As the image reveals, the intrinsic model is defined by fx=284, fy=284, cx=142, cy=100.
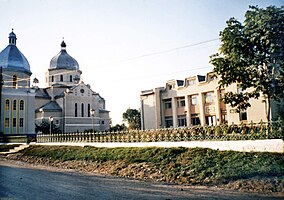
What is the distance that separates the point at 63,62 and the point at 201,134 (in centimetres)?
3997

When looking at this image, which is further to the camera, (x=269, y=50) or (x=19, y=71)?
(x=19, y=71)

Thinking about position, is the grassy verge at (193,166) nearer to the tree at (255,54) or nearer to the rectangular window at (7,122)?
the tree at (255,54)

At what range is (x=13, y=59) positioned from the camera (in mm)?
41219

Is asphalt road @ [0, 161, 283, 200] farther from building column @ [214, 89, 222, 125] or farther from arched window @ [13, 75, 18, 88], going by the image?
arched window @ [13, 75, 18, 88]

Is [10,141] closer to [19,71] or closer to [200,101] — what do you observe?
[19,71]

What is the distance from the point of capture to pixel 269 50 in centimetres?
1048

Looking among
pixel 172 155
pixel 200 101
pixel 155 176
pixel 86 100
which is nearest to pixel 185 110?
pixel 200 101

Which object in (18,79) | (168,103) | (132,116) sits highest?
(18,79)

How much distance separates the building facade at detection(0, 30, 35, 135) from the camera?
40.0 m

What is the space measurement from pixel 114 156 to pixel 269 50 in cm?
884

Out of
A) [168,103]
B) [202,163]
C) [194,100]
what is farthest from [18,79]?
[202,163]

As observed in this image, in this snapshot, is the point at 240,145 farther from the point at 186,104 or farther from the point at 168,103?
the point at 168,103

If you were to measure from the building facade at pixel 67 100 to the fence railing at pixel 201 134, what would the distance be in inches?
962

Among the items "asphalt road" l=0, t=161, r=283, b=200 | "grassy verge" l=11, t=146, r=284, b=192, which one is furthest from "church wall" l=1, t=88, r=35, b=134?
"asphalt road" l=0, t=161, r=283, b=200
